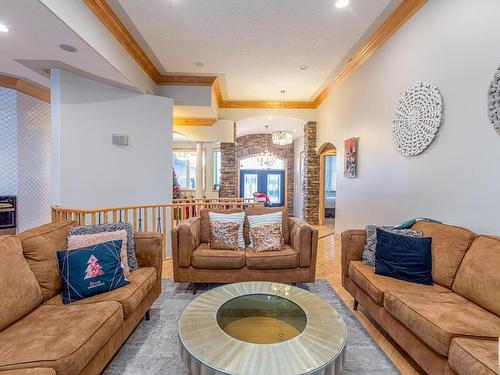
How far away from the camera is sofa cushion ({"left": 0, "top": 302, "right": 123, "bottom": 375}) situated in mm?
1161

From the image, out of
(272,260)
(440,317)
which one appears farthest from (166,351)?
(440,317)

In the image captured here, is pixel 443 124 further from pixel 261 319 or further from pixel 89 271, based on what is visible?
pixel 89 271

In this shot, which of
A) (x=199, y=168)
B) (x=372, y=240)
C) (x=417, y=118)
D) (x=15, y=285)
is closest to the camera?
(x=15, y=285)

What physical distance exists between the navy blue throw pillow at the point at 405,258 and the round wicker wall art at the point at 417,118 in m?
1.17

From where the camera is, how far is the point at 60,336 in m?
1.31

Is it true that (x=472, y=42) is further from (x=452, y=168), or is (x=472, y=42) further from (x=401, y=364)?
(x=401, y=364)

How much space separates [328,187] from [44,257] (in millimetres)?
8285

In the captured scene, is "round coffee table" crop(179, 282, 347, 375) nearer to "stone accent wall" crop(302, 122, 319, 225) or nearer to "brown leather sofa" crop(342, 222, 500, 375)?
"brown leather sofa" crop(342, 222, 500, 375)

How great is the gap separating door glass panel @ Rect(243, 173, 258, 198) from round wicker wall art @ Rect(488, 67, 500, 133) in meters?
8.35

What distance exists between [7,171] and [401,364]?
5.96 m

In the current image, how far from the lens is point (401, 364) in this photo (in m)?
1.77

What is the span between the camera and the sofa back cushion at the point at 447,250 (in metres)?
1.96

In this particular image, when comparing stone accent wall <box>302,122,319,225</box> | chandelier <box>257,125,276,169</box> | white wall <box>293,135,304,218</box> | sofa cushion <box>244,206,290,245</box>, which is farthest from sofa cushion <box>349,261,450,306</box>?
chandelier <box>257,125,276,169</box>

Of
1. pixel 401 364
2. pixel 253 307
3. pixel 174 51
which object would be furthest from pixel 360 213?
pixel 174 51
